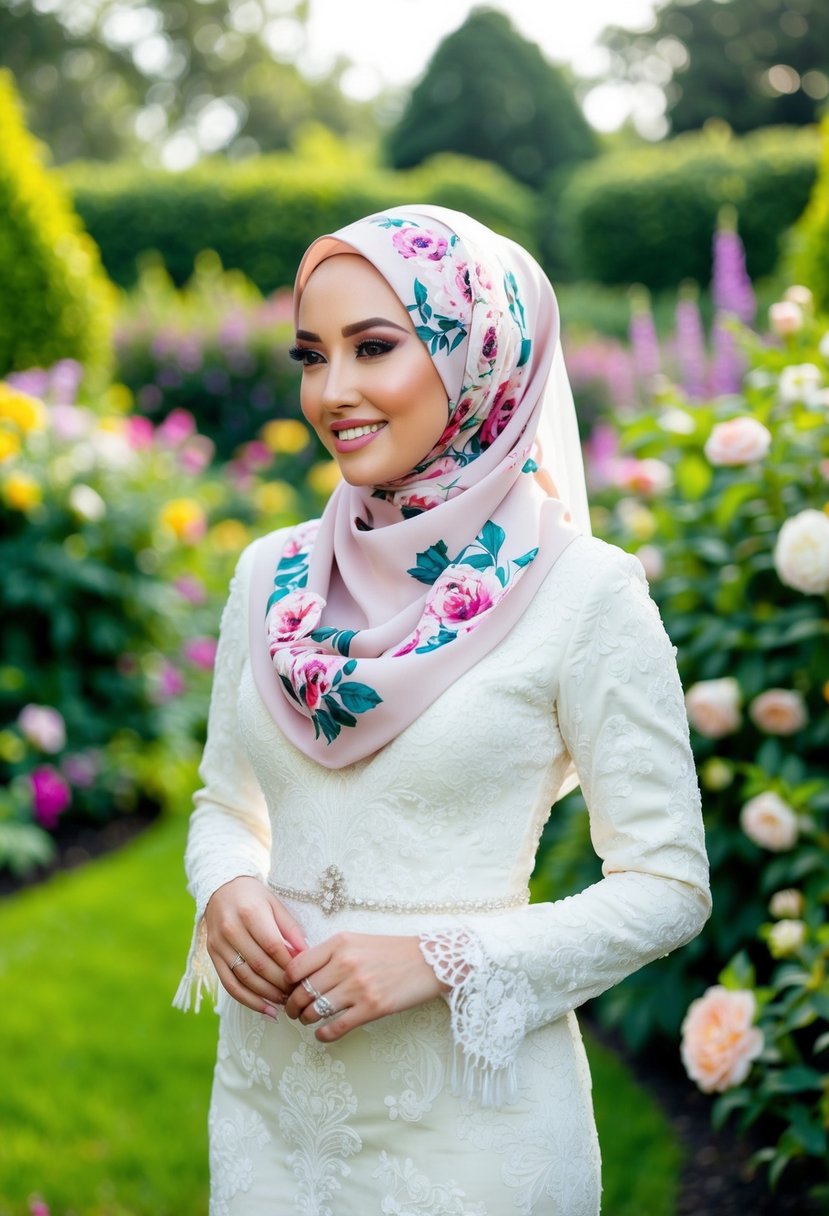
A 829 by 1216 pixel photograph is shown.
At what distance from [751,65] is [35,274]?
23.7 metres

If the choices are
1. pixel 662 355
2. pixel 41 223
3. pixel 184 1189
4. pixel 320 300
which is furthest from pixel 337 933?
pixel 662 355

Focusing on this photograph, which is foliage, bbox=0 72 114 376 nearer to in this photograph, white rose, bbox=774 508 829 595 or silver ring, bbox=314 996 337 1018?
white rose, bbox=774 508 829 595

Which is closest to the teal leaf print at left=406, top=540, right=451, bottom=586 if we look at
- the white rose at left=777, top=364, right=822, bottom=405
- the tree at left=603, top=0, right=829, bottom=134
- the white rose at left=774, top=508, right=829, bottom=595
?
the white rose at left=774, top=508, right=829, bottom=595

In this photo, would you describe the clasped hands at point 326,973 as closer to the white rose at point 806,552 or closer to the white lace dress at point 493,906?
the white lace dress at point 493,906

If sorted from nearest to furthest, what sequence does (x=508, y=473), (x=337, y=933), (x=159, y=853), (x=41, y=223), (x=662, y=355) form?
(x=337, y=933), (x=508, y=473), (x=159, y=853), (x=41, y=223), (x=662, y=355)

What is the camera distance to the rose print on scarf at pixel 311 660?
1.43 m

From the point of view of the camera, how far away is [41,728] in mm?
4480

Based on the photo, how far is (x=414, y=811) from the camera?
146 cm

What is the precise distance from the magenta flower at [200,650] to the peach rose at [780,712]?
3045 mm

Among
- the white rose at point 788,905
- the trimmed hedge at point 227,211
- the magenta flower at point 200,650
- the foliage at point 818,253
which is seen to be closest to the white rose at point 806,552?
the white rose at point 788,905

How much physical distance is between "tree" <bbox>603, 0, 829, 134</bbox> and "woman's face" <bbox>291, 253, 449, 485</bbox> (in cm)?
2717

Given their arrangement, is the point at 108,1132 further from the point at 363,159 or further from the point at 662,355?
the point at 363,159

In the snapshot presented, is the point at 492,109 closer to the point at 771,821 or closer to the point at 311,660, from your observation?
the point at 771,821

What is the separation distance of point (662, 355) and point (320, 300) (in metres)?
6.80
